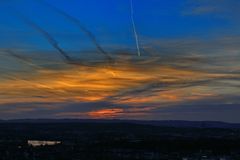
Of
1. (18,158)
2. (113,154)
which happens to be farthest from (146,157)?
(18,158)

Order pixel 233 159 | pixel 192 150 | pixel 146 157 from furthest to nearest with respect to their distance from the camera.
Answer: pixel 192 150
pixel 146 157
pixel 233 159

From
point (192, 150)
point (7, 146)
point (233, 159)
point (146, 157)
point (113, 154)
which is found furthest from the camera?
point (7, 146)

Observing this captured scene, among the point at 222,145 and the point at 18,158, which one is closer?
the point at 18,158

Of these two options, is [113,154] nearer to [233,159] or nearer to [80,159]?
[80,159]

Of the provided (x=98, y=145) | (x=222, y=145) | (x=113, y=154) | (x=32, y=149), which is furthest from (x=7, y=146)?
(x=222, y=145)

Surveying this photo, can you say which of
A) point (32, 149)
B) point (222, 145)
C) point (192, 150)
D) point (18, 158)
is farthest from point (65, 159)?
point (222, 145)

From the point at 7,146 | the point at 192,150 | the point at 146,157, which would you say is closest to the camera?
the point at 146,157

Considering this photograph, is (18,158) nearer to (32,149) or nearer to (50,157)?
(50,157)

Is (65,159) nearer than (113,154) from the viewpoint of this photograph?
Yes

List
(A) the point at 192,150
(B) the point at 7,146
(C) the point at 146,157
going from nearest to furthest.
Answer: (C) the point at 146,157 → (A) the point at 192,150 → (B) the point at 7,146
